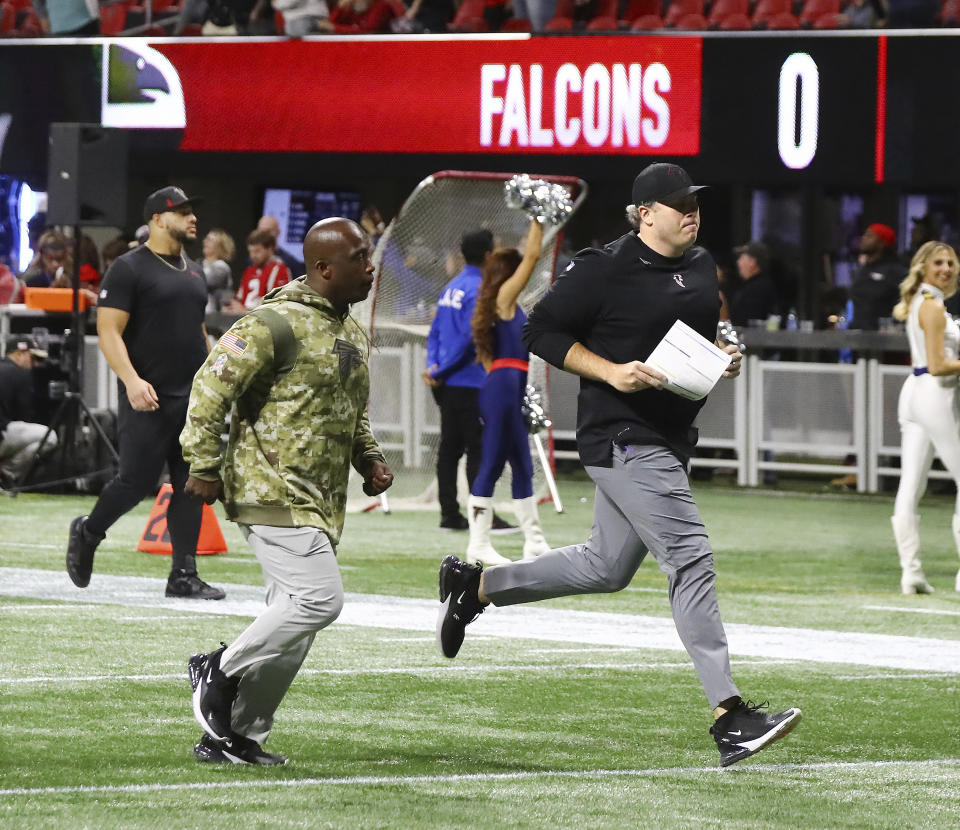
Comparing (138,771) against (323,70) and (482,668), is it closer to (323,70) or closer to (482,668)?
(482,668)

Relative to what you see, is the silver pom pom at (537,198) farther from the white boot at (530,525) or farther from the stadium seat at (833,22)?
the stadium seat at (833,22)

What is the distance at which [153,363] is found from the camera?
35.0 ft

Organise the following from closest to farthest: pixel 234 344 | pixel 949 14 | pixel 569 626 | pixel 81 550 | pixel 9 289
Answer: pixel 234 344 → pixel 569 626 → pixel 81 550 → pixel 949 14 → pixel 9 289

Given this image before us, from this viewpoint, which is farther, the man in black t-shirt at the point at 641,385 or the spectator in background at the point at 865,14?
the spectator in background at the point at 865,14

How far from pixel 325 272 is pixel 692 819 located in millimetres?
2030

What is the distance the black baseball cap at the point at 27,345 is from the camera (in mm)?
18000

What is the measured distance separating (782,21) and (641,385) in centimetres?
1415

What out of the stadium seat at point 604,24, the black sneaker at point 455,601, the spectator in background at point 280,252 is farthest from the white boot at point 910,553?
the stadium seat at point 604,24

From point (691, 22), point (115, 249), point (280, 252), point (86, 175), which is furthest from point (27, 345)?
point (691, 22)

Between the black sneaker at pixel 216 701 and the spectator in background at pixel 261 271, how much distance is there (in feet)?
46.2

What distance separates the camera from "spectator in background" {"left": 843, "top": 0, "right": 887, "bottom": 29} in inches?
790

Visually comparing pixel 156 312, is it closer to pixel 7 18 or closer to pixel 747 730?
pixel 747 730

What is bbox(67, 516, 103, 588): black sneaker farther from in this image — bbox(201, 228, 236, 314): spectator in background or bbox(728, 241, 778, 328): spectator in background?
bbox(728, 241, 778, 328): spectator in background

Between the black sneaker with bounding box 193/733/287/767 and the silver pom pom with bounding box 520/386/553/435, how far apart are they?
7.27m
